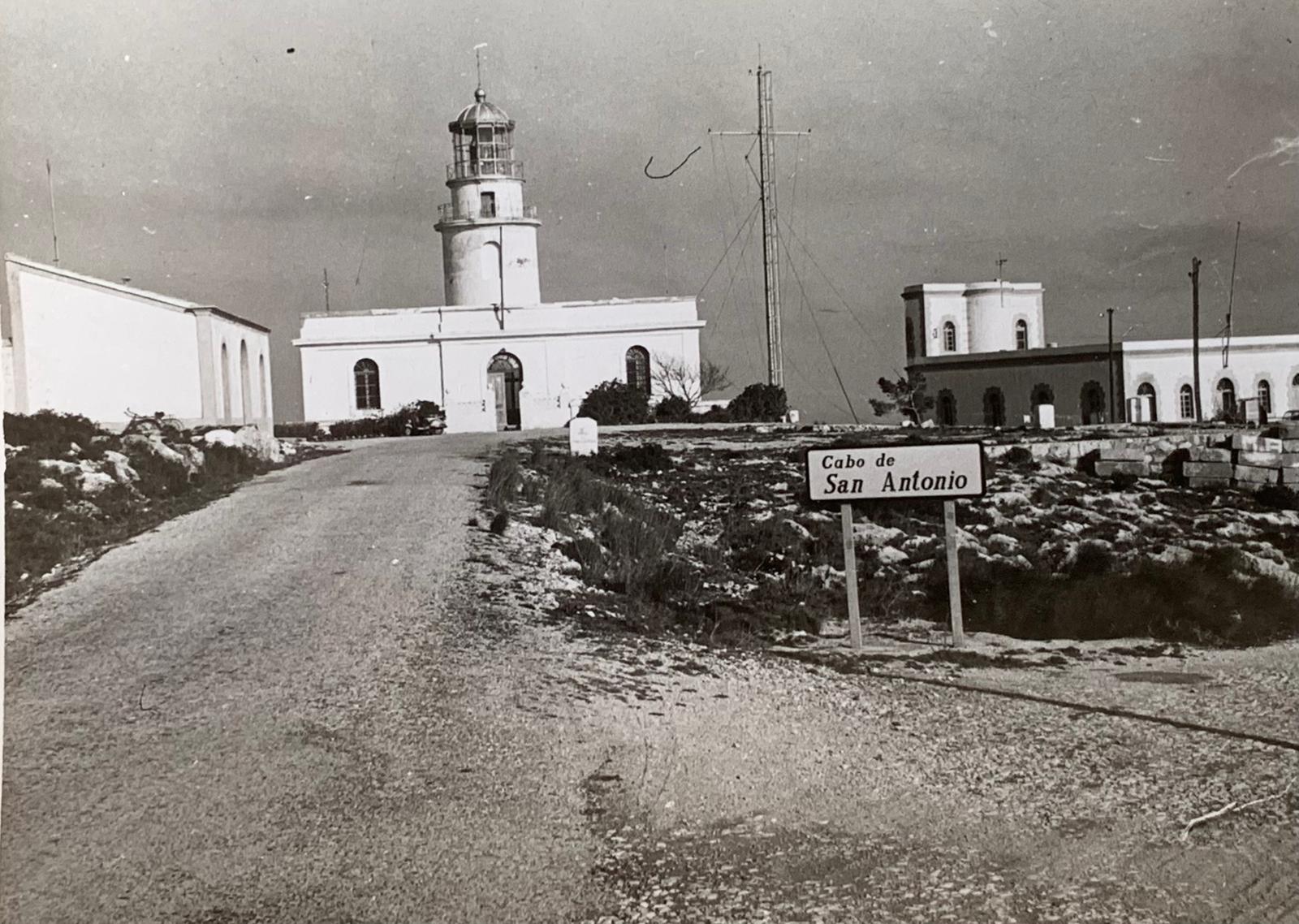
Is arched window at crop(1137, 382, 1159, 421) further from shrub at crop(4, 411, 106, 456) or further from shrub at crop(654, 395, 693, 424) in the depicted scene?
shrub at crop(4, 411, 106, 456)

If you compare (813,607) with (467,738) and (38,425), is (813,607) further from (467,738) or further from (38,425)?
(38,425)

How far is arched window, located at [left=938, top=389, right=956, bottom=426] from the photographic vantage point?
163 feet

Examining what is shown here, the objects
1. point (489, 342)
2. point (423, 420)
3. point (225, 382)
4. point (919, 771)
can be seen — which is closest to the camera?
point (919, 771)

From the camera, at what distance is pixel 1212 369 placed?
45.1m

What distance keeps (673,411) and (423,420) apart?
7490 millimetres

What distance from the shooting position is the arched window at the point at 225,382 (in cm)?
2194

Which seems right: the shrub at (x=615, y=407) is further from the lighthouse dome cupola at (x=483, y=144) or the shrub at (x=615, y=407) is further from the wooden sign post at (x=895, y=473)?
the wooden sign post at (x=895, y=473)

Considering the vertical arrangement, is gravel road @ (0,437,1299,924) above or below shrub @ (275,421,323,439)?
below

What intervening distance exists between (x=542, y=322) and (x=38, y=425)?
3059cm

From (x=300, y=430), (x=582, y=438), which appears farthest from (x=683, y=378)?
(x=582, y=438)

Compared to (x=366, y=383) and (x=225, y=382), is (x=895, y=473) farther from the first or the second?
(x=366, y=383)

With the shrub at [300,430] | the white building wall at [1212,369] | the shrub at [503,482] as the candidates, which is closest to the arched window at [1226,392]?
the white building wall at [1212,369]

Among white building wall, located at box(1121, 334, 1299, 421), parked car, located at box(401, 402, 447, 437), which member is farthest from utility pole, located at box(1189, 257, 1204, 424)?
parked car, located at box(401, 402, 447, 437)

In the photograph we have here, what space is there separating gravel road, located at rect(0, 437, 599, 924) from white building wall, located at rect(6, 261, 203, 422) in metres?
2.39
